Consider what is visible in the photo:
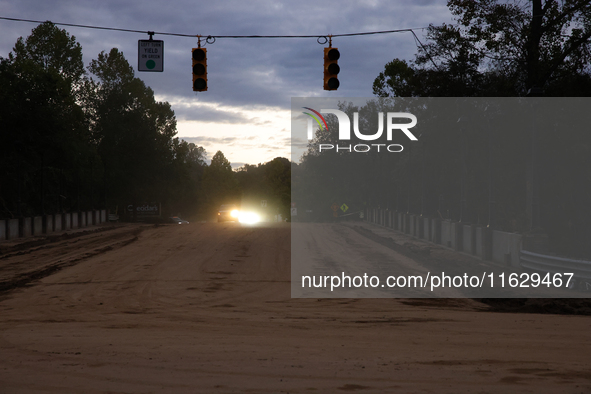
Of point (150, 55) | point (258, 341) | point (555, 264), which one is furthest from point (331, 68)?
point (258, 341)

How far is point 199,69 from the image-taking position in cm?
1593

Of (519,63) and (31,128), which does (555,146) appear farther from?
(31,128)

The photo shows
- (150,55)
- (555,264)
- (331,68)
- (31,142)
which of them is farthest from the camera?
(31,142)

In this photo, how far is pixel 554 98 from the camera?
1067 inches

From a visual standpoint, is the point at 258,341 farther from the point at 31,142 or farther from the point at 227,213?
the point at 227,213

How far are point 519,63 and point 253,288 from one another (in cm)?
1920

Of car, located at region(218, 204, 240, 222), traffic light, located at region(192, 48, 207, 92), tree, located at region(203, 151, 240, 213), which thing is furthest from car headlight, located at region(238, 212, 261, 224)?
traffic light, located at region(192, 48, 207, 92)

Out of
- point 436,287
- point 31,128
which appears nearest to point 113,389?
point 436,287

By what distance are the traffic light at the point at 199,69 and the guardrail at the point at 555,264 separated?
11170 millimetres

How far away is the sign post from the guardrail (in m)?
12.8

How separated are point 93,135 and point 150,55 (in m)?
62.2

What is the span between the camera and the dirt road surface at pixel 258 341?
6.59 metres

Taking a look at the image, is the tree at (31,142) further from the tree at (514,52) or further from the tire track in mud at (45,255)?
the tree at (514,52)

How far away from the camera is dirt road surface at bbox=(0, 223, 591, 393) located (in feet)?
21.6
